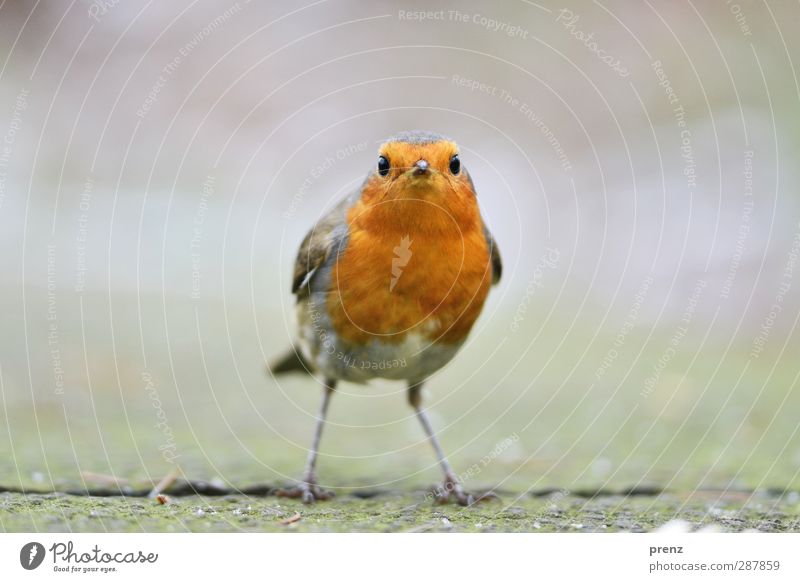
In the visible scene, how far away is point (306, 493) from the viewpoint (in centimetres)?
327

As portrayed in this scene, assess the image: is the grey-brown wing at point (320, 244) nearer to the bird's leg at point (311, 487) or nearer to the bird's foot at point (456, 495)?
the bird's leg at point (311, 487)

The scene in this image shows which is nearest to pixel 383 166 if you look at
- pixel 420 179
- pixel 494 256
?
pixel 420 179

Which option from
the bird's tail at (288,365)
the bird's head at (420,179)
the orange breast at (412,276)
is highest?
the bird's head at (420,179)

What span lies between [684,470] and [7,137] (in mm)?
5390

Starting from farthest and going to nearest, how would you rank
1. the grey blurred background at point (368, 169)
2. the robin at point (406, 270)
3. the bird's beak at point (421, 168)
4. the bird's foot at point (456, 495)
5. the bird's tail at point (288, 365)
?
the grey blurred background at point (368, 169), the bird's tail at point (288, 365), the bird's foot at point (456, 495), the robin at point (406, 270), the bird's beak at point (421, 168)

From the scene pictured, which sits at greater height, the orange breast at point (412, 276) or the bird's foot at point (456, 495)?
the orange breast at point (412, 276)

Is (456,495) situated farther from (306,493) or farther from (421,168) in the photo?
(421,168)

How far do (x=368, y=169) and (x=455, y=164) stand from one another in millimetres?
1538

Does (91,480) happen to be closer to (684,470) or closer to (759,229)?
(684,470)

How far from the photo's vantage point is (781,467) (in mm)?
3645

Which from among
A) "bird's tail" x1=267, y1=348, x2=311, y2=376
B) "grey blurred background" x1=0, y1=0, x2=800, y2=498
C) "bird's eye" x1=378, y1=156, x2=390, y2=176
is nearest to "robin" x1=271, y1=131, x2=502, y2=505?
"bird's eye" x1=378, y1=156, x2=390, y2=176

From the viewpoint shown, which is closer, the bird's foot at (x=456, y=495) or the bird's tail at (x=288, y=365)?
the bird's foot at (x=456, y=495)

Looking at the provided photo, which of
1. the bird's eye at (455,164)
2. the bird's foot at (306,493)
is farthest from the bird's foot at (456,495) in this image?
the bird's eye at (455,164)

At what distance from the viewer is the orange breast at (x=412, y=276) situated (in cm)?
301
